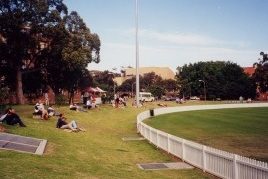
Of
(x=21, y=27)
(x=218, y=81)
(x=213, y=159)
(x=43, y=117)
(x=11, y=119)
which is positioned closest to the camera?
(x=213, y=159)

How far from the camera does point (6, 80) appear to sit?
5697 cm

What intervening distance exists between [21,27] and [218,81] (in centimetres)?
9272

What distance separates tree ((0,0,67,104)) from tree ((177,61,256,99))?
3405 inches

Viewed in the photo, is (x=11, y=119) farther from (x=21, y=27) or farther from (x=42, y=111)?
(x=21, y=27)

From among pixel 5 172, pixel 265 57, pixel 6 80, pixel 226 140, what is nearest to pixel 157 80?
pixel 265 57

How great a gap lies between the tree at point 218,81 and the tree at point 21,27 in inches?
3405

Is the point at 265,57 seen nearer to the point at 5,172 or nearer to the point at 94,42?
the point at 94,42

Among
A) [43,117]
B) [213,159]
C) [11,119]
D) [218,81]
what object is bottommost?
[213,159]

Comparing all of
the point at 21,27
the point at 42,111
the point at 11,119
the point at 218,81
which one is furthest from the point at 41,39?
the point at 218,81

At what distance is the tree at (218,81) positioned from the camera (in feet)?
424

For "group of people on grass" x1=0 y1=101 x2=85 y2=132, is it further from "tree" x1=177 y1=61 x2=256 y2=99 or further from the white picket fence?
"tree" x1=177 y1=61 x2=256 y2=99

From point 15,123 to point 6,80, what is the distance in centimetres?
3515

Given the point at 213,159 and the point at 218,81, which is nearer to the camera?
the point at 213,159

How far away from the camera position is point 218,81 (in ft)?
432
